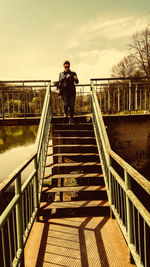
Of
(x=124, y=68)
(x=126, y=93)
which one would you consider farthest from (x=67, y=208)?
(x=124, y=68)

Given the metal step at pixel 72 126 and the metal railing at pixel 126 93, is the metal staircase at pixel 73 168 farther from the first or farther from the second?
the metal railing at pixel 126 93

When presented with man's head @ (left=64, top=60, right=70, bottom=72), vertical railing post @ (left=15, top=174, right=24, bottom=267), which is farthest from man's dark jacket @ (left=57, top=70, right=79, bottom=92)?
vertical railing post @ (left=15, top=174, right=24, bottom=267)

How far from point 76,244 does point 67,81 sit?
4.77 m

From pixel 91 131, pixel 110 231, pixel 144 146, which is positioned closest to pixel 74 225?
pixel 110 231

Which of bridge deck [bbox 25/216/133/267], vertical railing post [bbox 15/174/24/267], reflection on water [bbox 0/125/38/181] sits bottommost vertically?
reflection on water [bbox 0/125/38/181]

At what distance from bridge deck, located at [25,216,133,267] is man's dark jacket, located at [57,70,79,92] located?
4175mm

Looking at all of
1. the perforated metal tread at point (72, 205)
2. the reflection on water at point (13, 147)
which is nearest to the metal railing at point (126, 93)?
the perforated metal tread at point (72, 205)

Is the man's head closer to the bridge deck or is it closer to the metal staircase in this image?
the metal staircase

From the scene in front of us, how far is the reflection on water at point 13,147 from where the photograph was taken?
1447 inches

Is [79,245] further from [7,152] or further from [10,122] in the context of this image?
[7,152]

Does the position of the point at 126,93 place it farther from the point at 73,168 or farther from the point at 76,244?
the point at 76,244

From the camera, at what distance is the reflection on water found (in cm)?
3675

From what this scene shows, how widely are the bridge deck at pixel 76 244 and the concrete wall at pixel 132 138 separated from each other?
3.90 metres

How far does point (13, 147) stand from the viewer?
4875 cm
